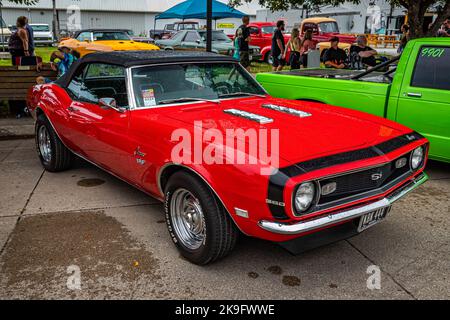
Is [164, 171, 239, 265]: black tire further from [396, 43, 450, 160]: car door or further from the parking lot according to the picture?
[396, 43, 450, 160]: car door

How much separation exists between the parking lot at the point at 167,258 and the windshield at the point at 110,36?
1250 centimetres

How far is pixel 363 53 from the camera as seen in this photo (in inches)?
365

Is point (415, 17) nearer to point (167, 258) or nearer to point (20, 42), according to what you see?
point (167, 258)

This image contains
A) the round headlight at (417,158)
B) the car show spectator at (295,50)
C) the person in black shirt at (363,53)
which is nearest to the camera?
the round headlight at (417,158)

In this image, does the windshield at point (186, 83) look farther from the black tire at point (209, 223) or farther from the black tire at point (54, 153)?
the black tire at point (54, 153)

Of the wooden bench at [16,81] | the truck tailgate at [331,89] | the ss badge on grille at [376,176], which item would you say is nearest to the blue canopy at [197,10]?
the wooden bench at [16,81]

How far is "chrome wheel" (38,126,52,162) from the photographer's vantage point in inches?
217

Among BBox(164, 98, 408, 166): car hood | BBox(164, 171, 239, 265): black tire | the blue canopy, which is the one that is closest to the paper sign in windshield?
BBox(164, 98, 408, 166): car hood

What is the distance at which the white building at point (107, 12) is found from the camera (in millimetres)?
47281

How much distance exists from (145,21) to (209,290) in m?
50.8

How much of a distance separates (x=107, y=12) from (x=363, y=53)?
4570cm

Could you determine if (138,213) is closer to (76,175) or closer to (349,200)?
(76,175)

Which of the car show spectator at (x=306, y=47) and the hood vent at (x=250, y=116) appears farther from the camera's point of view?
the car show spectator at (x=306, y=47)
